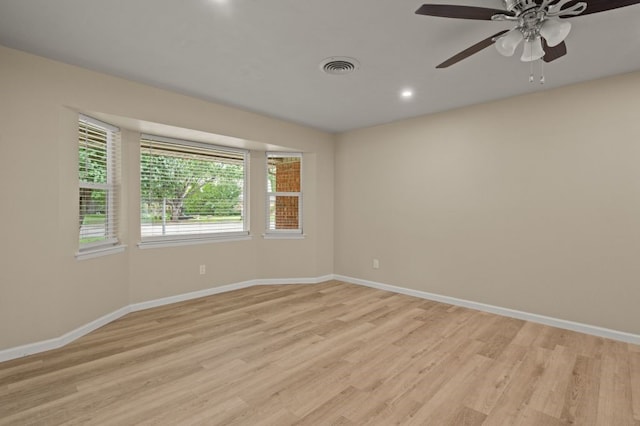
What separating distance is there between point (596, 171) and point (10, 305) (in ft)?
17.6

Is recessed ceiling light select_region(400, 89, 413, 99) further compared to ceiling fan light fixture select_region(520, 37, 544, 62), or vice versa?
recessed ceiling light select_region(400, 89, 413, 99)

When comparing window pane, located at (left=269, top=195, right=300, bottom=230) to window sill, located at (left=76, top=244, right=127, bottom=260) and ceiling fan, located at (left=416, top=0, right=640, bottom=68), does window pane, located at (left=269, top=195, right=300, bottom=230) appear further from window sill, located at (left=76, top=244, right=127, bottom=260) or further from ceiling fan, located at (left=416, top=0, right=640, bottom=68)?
ceiling fan, located at (left=416, top=0, right=640, bottom=68)

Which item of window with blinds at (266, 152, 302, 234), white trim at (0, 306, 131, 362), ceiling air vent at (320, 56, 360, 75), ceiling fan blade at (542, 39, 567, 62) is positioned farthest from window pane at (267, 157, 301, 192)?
ceiling fan blade at (542, 39, 567, 62)

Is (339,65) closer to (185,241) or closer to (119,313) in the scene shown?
(185,241)

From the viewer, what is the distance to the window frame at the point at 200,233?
3932mm

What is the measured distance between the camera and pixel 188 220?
14.3 feet

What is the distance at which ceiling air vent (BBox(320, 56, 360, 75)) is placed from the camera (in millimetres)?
2736

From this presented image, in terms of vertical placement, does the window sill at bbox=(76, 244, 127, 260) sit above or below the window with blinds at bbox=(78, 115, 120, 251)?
below

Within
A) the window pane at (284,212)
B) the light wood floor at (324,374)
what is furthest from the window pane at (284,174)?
the light wood floor at (324,374)

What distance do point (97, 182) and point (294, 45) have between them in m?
2.54

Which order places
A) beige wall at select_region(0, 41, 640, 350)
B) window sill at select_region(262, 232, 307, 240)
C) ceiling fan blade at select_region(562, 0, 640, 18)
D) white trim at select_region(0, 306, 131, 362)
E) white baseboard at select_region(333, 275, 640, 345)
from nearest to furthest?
ceiling fan blade at select_region(562, 0, 640, 18), white trim at select_region(0, 306, 131, 362), beige wall at select_region(0, 41, 640, 350), white baseboard at select_region(333, 275, 640, 345), window sill at select_region(262, 232, 307, 240)

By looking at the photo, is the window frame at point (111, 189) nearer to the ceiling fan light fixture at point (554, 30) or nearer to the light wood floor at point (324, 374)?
the light wood floor at point (324, 374)

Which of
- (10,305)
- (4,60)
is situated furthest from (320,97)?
(10,305)

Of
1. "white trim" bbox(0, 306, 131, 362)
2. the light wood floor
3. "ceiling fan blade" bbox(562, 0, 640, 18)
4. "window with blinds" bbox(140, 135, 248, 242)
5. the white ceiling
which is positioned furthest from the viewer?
"window with blinds" bbox(140, 135, 248, 242)
